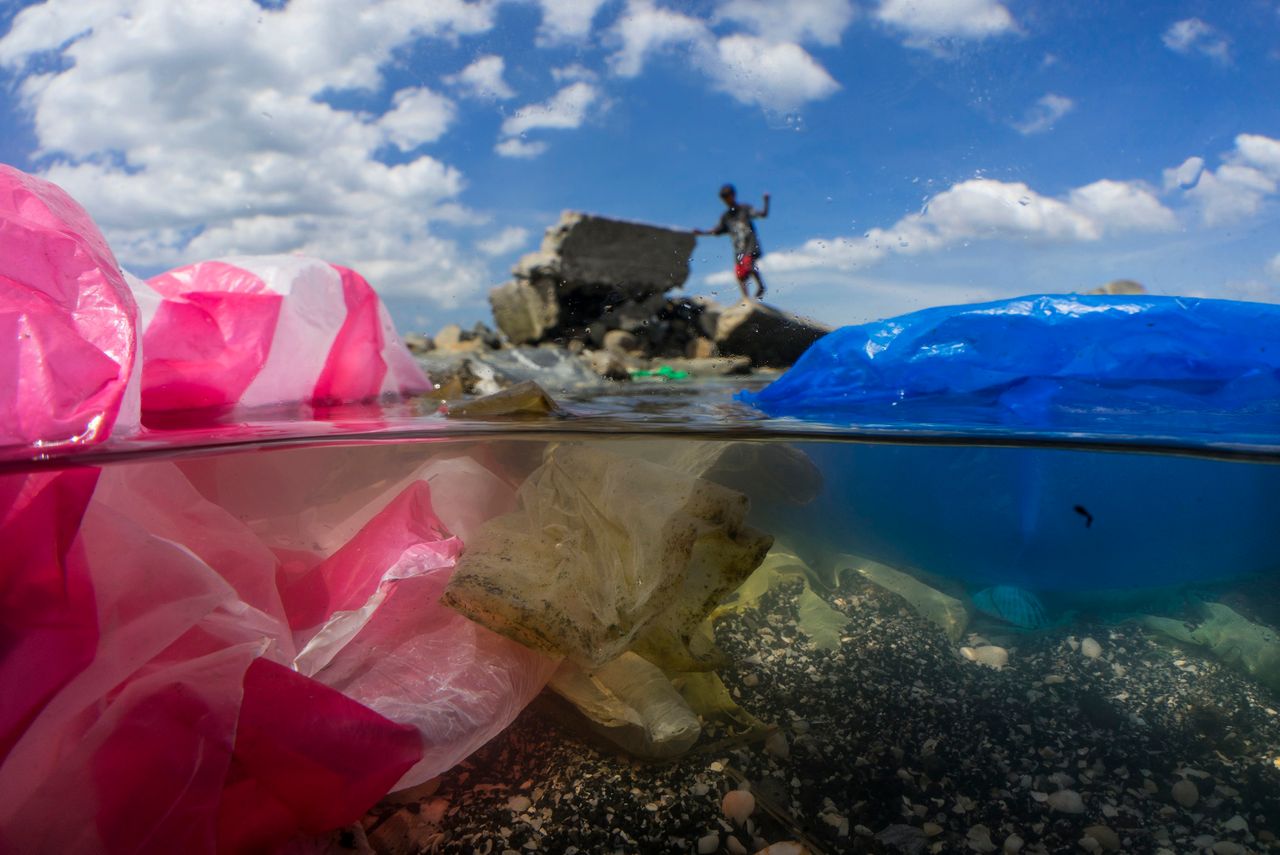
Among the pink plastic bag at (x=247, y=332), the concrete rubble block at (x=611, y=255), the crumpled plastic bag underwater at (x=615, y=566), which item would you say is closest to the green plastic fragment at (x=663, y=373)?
the concrete rubble block at (x=611, y=255)

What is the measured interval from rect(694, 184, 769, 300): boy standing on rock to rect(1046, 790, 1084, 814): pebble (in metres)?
2.55

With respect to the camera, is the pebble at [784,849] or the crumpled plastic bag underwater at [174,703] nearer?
the crumpled plastic bag underwater at [174,703]

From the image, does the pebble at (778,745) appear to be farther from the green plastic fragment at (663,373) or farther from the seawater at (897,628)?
the green plastic fragment at (663,373)

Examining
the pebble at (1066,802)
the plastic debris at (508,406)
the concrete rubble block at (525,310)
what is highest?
the concrete rubble block at (525,310)

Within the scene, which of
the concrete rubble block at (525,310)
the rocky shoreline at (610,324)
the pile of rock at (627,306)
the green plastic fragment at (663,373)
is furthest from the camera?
the concrete rubble block at (525,310)

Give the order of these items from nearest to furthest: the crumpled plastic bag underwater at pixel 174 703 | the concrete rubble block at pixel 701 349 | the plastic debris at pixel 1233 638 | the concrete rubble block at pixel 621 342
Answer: the crumpled plastic bag underwater at pixel 174 703 < the plastic debris at pixel 1233 638 < the concrete rubble block at pixel 701 349 < the concrete rubble block at pixel 621 342

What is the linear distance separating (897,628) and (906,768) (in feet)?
1.96

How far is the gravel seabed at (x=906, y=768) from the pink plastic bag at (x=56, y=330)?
1.07m

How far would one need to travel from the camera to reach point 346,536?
2.01m

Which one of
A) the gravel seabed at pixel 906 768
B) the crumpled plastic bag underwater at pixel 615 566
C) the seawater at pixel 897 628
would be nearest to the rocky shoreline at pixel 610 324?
the seawater at pixel 897 628

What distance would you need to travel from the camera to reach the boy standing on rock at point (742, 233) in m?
3.63

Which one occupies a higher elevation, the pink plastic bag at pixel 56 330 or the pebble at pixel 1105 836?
the pink plastic bag at pixel 56 330

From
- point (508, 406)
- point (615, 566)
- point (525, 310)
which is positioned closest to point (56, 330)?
point (615, 566)

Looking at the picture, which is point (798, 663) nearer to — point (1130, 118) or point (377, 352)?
point (377, 352)
